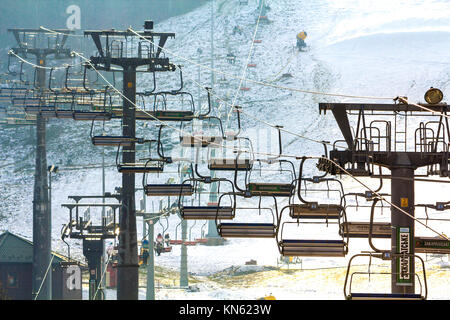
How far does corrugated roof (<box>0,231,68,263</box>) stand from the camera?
29.1 m

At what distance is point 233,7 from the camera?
260ft

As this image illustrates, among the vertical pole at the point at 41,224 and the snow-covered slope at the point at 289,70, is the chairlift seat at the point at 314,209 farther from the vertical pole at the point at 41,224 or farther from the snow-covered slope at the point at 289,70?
the snow-covered slope at the point at 289,70

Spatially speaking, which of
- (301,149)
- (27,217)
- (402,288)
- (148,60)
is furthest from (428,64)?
(402,288)

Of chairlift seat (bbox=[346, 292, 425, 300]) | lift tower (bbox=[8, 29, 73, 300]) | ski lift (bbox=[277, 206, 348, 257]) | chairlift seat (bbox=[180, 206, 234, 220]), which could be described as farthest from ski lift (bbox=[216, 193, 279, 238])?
lift tower (bbox=[8, 29, 73, 300])

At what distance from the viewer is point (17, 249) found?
30.2 meters

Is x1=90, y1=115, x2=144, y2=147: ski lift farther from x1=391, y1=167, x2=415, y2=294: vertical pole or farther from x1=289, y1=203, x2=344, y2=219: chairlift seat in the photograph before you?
x1=391, y1=167, x2=415, y2=294: vertical pole

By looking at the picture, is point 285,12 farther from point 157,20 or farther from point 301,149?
point 301,149

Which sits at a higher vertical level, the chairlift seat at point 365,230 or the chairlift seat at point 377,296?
the chairlift seat at point 365,230

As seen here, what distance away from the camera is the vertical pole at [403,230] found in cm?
1104

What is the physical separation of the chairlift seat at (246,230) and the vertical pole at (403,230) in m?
1.92

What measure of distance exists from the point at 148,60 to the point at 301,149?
46.1m

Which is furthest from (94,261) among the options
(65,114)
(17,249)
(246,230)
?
(246,230)

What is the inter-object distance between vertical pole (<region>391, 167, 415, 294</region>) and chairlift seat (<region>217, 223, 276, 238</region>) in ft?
6.29

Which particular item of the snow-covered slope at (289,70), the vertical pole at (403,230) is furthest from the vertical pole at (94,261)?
the snow-covered slope at (289,70)
